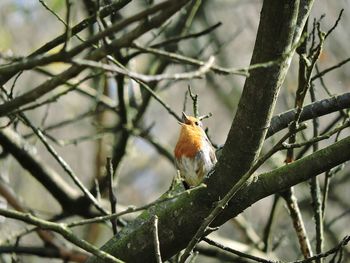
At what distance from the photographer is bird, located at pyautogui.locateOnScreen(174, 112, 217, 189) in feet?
13.3

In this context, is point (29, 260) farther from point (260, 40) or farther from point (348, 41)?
point (260, 40)

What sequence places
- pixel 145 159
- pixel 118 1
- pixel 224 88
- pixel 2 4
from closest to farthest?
pixel 118 1 → pixel 2 4 → pixel 224 88 → pixel 145 159

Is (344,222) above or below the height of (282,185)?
above

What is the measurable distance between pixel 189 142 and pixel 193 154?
16 centimetres

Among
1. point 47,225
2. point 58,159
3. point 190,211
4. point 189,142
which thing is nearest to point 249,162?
point 190,211

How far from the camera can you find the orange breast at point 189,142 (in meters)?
4.24

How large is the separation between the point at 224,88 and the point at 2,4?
124 inches

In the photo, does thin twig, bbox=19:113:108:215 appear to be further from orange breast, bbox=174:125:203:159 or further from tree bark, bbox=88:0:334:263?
orange breast, bbox=174:125:203:159

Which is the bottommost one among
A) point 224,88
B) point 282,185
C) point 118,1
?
point 282,185

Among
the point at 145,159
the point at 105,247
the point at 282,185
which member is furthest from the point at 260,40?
the point at 145,159

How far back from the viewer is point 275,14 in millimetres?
2336

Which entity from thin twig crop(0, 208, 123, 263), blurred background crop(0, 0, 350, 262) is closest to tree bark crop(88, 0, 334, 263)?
thin twig crop(0, 208, 123, 263)

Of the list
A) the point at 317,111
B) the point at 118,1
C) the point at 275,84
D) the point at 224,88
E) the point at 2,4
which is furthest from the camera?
the point at 224,88

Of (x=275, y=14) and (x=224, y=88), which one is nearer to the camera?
(x=275, y=14)
